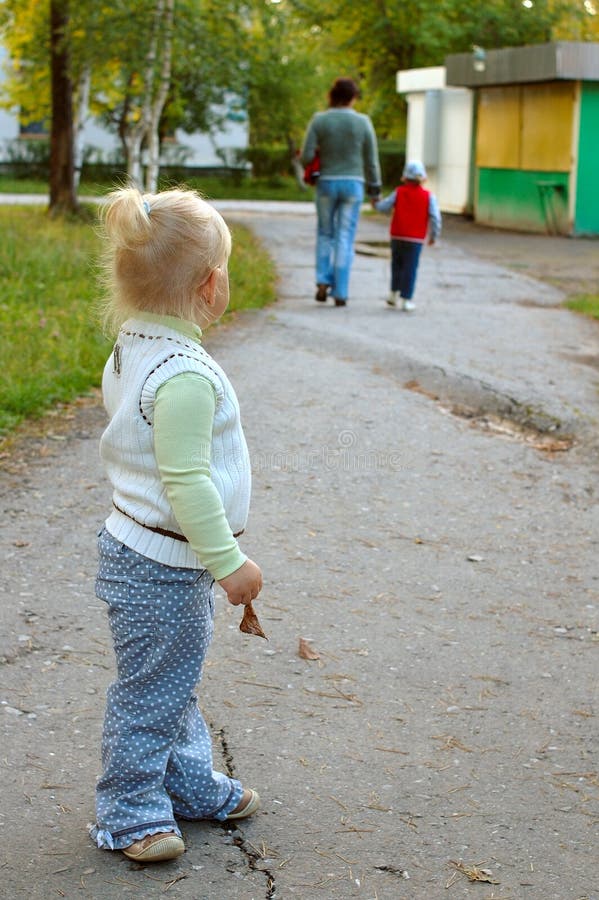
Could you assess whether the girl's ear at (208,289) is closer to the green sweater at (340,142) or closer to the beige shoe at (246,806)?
the beige shoe at (246,806)

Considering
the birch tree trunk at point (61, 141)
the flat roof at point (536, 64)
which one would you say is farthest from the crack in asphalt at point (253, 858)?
the flat roof at point (536, 64)

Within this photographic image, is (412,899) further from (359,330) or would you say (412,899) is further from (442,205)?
(442,205)

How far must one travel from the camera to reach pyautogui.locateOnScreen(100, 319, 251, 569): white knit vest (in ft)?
8.18

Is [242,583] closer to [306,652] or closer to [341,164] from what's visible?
[306,652]

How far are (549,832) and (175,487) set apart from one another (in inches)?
49.0

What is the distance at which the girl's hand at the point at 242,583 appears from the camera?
2.46 meters

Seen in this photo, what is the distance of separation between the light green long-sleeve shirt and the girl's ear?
190 millimetres

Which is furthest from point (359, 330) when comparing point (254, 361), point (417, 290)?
point (417, 290)

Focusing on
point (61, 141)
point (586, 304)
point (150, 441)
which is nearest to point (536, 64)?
point (61, 141)

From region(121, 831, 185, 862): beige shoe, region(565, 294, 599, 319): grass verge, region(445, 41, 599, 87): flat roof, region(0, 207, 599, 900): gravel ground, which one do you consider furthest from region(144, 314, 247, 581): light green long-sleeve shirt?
region(445, 41, 599, 87): flat roof

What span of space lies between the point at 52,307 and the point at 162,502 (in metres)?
7.62

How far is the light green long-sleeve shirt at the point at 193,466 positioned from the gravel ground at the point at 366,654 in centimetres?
73

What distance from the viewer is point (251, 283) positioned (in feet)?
38.7

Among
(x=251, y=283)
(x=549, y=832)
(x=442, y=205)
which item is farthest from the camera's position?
(x=442, y=205)
